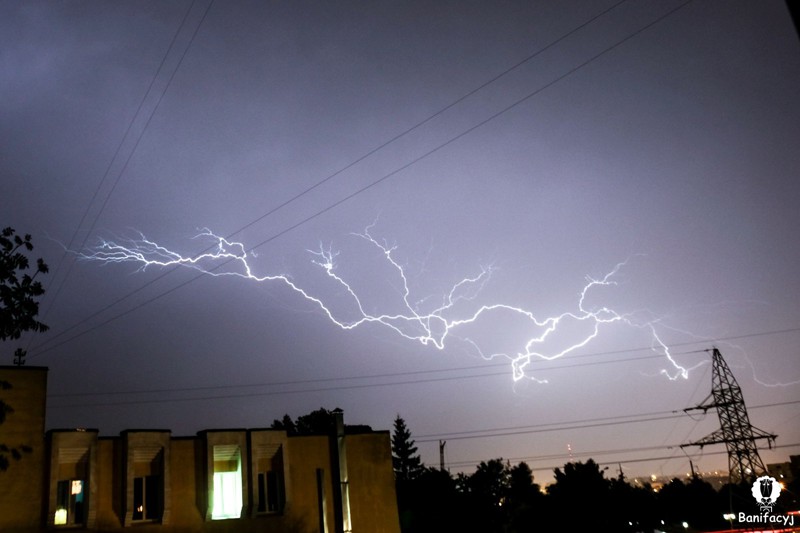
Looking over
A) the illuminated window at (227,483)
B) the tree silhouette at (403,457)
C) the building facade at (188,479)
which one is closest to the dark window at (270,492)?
the building facade at (188,479)

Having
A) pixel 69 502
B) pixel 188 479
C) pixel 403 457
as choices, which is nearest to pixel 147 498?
pixel 188 479

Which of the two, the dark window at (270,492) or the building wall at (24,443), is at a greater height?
the building wall at (24,443)

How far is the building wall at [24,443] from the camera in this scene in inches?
644

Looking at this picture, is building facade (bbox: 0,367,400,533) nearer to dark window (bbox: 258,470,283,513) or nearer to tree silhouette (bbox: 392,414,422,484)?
dark window (bbox: 258,470,283,513)

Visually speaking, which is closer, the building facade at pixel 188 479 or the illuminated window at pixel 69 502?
the building facade at pixel 188 479

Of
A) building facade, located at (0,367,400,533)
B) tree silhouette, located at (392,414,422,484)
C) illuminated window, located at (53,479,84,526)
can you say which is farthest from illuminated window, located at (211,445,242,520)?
tree silhouette, located at (392,414,422,484)

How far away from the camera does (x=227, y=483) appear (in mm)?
19625

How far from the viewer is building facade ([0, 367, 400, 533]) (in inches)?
669

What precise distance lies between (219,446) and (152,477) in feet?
6.82

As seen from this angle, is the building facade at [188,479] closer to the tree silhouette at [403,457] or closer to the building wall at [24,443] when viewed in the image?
the building wall at [24,443]

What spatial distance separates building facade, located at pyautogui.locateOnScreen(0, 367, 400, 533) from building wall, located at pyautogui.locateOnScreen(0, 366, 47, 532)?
24 mm

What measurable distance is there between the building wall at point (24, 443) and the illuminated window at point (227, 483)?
4.76 m

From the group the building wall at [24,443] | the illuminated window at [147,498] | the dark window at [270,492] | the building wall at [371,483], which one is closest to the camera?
the building wall at [24,443]

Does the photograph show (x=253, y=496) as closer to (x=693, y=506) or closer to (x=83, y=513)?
(x=83, y=513)
